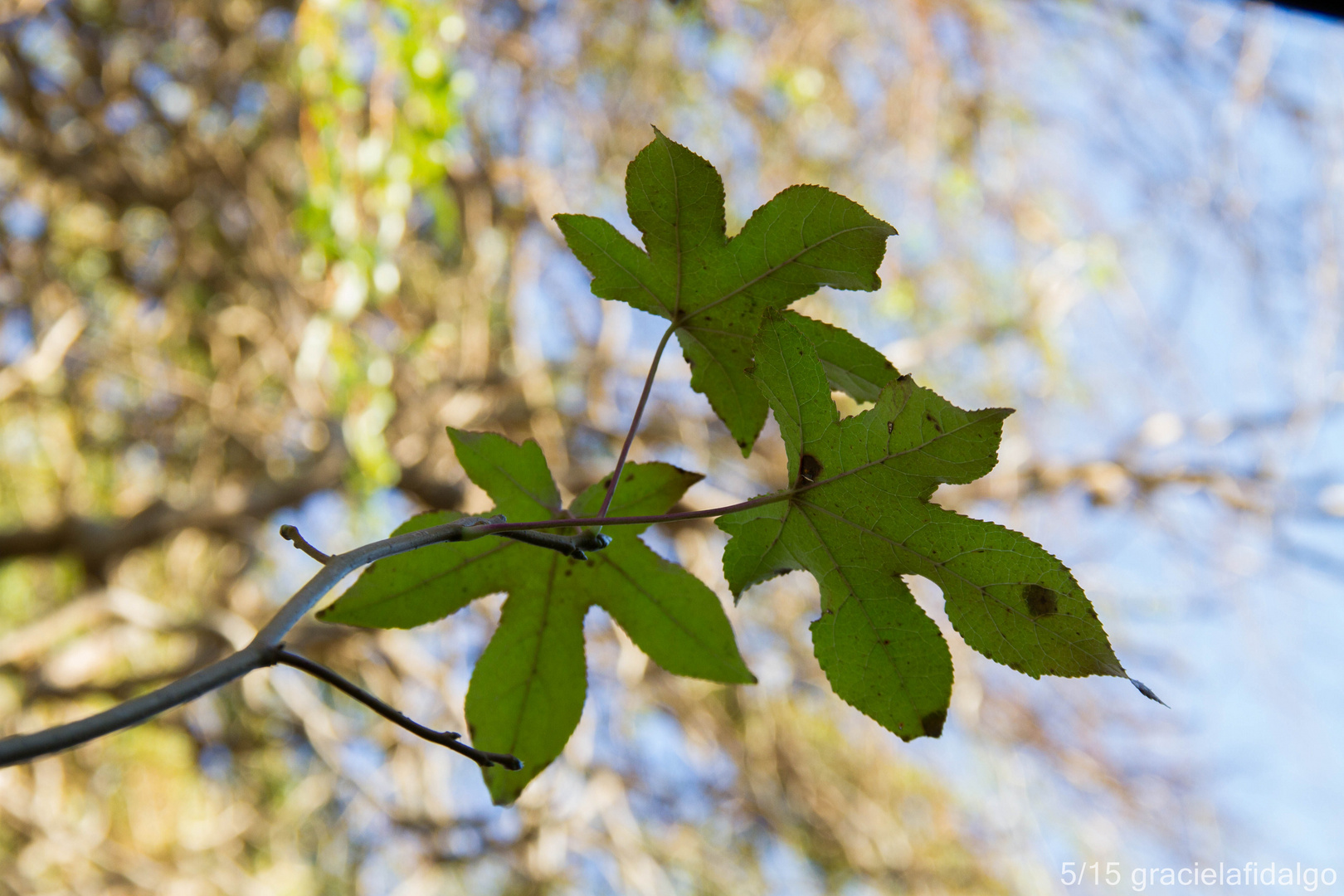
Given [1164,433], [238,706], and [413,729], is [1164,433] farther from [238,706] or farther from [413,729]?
[238,706]

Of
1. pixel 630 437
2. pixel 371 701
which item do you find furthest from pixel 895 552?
pixel 371 701

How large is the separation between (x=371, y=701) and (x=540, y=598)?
0.27 meters

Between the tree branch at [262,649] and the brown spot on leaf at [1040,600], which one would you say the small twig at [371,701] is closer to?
the tree branch at [262,649]

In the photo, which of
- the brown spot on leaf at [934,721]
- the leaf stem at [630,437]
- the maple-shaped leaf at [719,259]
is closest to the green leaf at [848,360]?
the maple-shaped leaf at [719,259]

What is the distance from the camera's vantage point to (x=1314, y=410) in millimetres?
2324

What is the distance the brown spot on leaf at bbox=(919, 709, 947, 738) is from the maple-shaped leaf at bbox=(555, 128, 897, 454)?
22cm

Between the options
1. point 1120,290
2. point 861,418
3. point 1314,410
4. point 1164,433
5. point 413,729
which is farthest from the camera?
point 1120,290

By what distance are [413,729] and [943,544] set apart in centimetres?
33

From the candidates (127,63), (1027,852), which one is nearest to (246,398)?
(127,63)

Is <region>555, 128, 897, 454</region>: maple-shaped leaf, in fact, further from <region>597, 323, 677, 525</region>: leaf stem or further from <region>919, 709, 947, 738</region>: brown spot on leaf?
<region>919, 709, 947, 738</region>: brown spot on leaf

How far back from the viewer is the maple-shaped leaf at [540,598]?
62 centimetres

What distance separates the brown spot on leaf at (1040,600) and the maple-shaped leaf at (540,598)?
7.9 inches

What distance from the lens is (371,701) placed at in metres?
0.39

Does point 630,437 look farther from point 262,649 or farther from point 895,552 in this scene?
point 262,649
